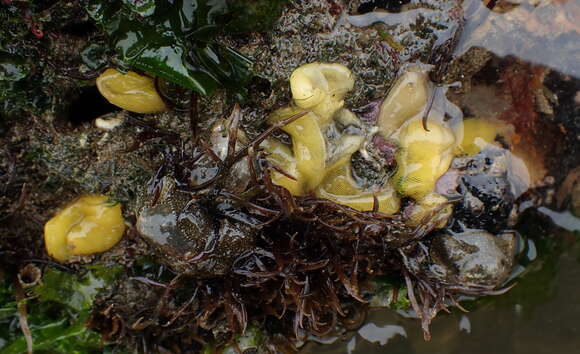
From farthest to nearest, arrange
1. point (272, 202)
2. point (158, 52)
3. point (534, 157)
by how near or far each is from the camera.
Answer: point (534, 157) < point (272, 202) < point (158, 52)

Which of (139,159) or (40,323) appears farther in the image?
(40,323)

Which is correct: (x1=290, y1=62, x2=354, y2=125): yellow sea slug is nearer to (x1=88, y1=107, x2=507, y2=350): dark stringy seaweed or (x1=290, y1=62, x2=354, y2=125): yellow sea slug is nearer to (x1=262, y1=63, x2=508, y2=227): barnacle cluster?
(x1=262, y1=63, x2=508, y2=227): barnacle cluster

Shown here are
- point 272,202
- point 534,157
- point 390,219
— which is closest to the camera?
point 272,202

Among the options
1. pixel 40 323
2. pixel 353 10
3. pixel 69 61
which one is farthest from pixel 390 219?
pixel 40 323

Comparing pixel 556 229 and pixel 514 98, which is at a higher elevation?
pixel 514 98

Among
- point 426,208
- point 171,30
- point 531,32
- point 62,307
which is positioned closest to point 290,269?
point 426,208

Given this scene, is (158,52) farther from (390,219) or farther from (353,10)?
(390,219)

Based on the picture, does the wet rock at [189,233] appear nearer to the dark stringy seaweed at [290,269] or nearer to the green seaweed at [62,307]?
the dark stringy seaweed at [290,269]
